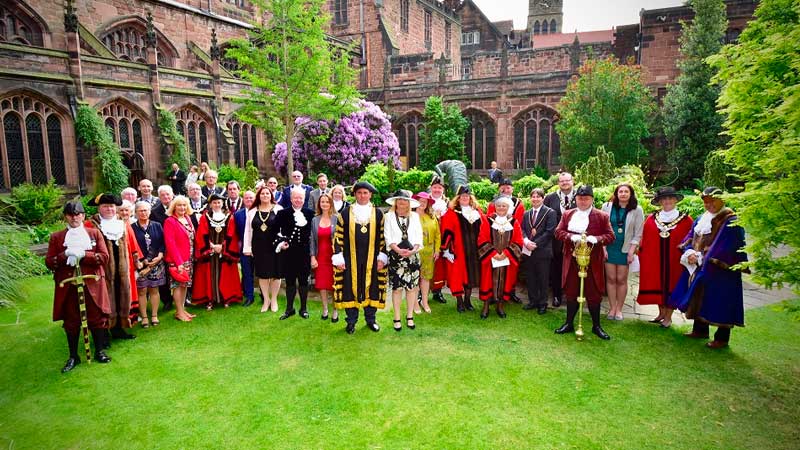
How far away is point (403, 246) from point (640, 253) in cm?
353

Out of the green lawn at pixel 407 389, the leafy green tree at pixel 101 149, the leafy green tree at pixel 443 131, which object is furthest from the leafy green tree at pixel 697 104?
the leafy green tree at pixel 101 149

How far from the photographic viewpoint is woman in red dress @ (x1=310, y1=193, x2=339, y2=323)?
6.59 metres

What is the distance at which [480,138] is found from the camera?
26219 mm

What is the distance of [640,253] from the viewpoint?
262 inches

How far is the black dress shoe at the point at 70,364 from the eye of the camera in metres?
5.34

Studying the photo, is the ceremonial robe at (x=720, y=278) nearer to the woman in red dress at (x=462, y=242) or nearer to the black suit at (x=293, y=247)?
the woman in red dress at (x=462, y=242)

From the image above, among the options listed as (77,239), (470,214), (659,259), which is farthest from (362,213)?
(659,259)

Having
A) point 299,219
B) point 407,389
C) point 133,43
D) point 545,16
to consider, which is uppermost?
point 545,16

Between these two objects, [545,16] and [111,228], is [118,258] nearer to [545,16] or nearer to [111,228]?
[111,228]

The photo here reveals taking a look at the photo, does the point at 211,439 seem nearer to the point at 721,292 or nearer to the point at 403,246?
the point at 403,246

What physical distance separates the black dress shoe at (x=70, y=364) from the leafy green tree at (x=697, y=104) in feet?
69.5

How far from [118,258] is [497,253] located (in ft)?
17.2

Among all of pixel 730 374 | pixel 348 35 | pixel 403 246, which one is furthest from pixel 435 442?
pixel 348 35

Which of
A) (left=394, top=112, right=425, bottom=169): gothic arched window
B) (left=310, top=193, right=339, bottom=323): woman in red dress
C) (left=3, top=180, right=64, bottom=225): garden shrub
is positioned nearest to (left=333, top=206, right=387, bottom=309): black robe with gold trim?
(left=310, top=193, right=339, bottom=323): woman in red dress
